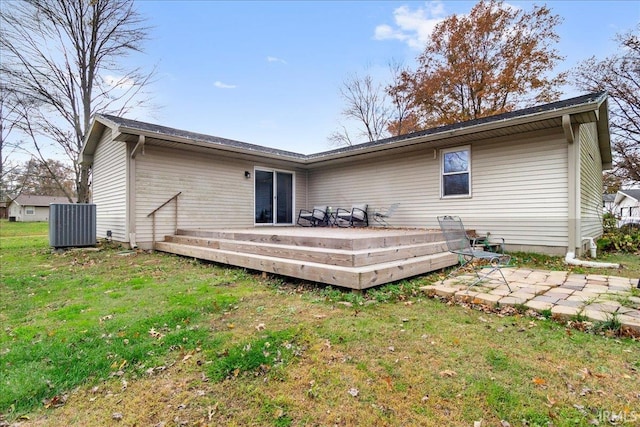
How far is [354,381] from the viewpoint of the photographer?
2.04m

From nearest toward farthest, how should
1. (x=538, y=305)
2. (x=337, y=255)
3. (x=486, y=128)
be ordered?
(x=538, y=305), (x=337, y=255), (x=486, y=128)

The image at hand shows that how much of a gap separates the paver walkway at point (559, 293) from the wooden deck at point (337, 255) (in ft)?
1.77

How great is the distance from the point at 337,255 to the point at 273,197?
6199 millimetres

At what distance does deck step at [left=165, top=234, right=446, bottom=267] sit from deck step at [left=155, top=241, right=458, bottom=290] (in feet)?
0.22

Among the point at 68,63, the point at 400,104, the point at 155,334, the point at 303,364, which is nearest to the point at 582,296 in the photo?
the point at 303,364

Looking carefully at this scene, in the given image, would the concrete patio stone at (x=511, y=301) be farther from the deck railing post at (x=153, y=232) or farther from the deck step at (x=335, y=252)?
the deck railing post at (x=153, y=232)

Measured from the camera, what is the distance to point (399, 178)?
8664 millimetres

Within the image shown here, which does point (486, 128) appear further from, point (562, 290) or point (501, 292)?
point (501, 292)

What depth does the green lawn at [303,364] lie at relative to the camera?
1.79 metres

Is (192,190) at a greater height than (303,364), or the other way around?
(192,190)

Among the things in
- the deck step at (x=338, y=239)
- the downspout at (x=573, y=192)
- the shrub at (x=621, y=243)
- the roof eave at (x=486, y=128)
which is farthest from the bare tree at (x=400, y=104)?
the deck step at (x=338, y=239)

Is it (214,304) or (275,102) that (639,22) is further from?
(214,304)

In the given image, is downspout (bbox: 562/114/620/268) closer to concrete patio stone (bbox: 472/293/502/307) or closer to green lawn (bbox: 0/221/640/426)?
concrete patio stone (bbox: 472/293/502/307)

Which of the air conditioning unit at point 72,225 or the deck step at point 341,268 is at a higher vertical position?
the air conditioning unit at point 72,225
